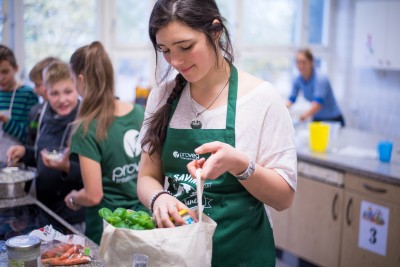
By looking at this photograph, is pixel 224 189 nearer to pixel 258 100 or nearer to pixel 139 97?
pixel 258 100

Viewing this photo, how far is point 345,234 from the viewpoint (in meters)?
3.08

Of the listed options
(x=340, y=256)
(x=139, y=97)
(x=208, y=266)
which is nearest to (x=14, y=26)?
(x=139, y=97)

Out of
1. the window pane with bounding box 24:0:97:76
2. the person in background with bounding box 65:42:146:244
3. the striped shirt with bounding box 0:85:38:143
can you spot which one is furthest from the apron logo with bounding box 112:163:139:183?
the window pane with bounding box 24:0:97:76

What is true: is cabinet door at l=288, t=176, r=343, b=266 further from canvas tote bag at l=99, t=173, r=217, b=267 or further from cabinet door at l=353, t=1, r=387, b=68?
canvas tote bag at l=99, t=173, r=217, b=267

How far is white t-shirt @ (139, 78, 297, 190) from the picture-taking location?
1343mm

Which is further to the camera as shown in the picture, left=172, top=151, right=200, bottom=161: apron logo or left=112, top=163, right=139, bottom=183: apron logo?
left=112, top=163, right=139, bottom=183: apron logo

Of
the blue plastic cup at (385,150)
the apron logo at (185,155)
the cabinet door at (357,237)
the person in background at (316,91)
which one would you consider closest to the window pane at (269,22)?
the person in background at (316,91)

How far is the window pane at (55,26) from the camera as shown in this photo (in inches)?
148

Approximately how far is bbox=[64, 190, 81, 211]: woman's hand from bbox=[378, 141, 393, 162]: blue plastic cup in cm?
191

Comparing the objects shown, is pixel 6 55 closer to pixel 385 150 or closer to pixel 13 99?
pixel 13 99

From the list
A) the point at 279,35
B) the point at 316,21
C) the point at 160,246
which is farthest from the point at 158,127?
the point at 316,21

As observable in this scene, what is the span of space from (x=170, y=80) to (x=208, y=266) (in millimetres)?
617

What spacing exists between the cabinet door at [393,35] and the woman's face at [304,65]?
0.71 meters

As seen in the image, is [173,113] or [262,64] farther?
[262,64]
